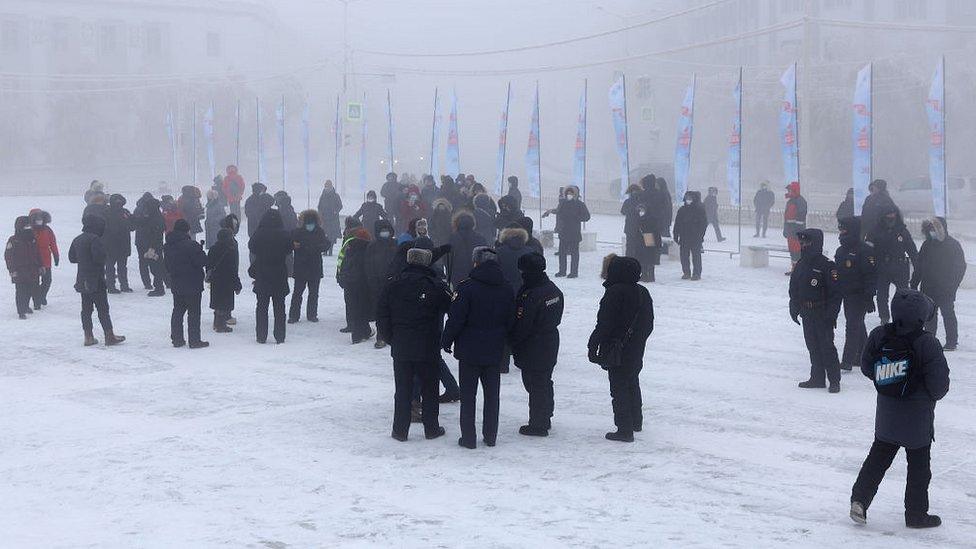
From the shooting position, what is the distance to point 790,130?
78.4 ft

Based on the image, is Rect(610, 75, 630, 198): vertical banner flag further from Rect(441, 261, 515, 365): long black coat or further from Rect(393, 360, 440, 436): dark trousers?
Rect(441, 261, 515, 365): long black coat

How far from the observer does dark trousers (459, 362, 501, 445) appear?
9.10 metres

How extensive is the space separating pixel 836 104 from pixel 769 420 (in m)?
45.0

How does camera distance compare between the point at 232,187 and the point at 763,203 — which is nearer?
the point at 232,187

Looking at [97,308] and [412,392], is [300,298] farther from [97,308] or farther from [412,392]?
[412,392]

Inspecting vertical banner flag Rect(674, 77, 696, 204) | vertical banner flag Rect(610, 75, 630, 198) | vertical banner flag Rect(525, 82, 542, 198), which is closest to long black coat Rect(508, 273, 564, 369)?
vertical banner flag Rect(674, 77, 696, 204)

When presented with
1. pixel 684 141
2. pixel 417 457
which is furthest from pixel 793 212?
pixel 417 457

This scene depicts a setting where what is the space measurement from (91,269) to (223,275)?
1719 millimetres

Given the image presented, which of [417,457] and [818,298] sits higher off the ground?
[818,298]

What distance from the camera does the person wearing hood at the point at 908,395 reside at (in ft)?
22.8

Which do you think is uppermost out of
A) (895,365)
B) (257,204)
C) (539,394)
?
(257,204)

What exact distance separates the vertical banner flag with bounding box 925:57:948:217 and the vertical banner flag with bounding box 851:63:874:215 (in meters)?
1.16

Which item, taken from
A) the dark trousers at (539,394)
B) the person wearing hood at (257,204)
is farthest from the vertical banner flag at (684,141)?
the dark trousers at (539,394)

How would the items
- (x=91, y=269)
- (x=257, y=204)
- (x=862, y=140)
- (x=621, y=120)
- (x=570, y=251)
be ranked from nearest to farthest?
1. (x=91, y=269)
2. (x=570, y=251)
3. (x=257, y=204)
4. (x=862, y=140)
5. (x=621, y=120)
